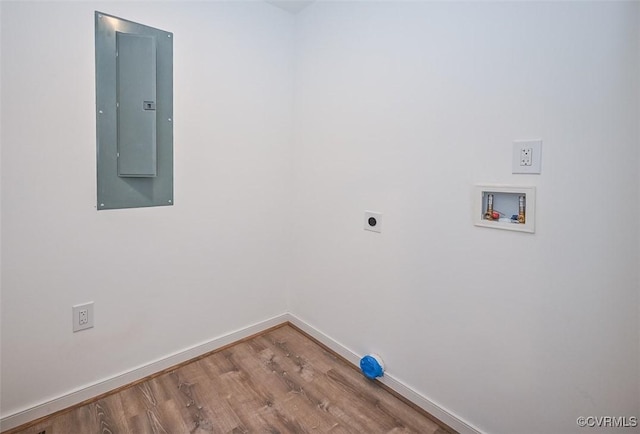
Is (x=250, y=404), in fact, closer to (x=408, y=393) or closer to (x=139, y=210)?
(x=408, y=393)

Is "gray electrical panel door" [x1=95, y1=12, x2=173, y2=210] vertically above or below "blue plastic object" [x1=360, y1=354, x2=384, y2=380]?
above

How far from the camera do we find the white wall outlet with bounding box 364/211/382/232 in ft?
5.65

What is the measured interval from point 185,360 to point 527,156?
206 cm

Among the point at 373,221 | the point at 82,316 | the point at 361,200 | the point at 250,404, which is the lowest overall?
the point at 250,404

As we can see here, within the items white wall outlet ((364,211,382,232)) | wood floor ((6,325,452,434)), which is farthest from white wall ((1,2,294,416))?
white wall outlet ((364,211,382,232))

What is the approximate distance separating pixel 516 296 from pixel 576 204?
40cm

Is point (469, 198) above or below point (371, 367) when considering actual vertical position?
above

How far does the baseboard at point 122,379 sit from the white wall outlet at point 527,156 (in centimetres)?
184

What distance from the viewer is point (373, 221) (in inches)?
69.0

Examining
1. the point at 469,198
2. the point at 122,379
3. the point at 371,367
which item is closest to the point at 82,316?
the point at 122,379

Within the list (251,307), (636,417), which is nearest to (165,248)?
(251,307)

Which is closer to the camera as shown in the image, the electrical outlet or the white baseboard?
the electrical outlet

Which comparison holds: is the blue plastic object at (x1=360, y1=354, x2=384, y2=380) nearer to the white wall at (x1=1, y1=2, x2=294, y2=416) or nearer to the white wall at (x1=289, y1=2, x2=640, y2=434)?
the white wall at (x1=289, y1=2, x2=640, y2=434)

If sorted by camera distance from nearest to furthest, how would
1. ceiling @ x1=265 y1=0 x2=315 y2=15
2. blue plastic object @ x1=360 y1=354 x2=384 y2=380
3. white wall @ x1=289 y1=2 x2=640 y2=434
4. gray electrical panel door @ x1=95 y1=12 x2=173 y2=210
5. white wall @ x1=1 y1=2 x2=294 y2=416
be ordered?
white wall @ x1=289 y1=2 x2=640 y2=434 < white wall @ x1=1 y1=2 x2=294 y2=416 < gray electrical panel door @ x1=95 y1=12 x2=173 y2=210 < blue plastic object @ x1=360 y1=354 x2=384 y2=380 < ceiling @ x1=265 y1=0 x2=315 y2=15
